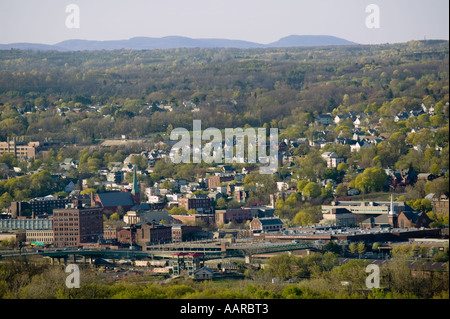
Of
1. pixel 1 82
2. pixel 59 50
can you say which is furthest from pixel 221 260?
pixel 59 50

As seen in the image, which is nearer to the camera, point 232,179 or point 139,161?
point 232,179

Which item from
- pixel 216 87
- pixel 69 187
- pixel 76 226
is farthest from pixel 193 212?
pixel 216 87

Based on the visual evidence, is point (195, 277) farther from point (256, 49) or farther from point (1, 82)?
point (256, 49)

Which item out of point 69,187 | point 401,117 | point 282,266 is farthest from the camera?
point 401,117

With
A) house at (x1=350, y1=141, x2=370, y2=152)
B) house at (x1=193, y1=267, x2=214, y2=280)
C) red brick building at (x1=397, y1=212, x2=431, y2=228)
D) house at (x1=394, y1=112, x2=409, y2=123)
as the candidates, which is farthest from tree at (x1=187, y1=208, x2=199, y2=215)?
house at (x1=394, y1=112, x2=409, y2=123)

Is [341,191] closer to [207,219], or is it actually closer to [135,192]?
[207,219]

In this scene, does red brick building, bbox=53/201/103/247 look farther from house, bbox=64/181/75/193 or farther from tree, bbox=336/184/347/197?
house, bbox=64/181/75/193

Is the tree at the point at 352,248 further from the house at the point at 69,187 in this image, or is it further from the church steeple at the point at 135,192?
the house at the point at 69,187

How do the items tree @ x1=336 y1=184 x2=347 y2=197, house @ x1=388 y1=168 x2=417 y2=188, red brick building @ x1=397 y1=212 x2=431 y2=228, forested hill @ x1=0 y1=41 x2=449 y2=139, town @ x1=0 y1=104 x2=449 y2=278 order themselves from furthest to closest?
forested hill @ x1=0 y1=41 x2=449 y2=139 → tree @ x1=336 y1=184 x2=347 y2=197 → house @ x1=388 y1=168 x2=417 y2=188 → red brick building @ x1=397 y1=212 x2=431 y2=228 → town @ x1=0 y1=104 x2=449 y2=278
